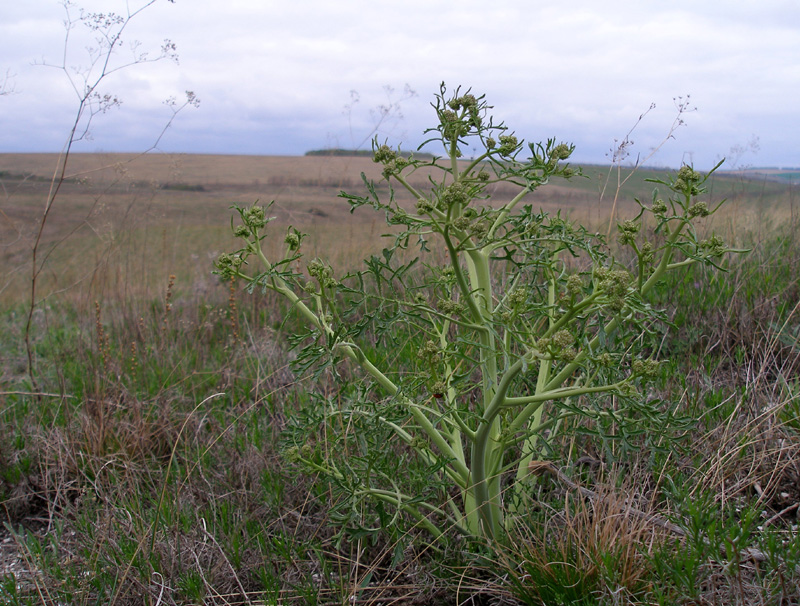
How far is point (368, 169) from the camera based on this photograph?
447 inches

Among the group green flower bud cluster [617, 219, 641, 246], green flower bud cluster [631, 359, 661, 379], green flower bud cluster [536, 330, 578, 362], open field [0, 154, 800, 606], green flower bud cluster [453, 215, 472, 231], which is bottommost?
open field [0, 154, 800, 606]

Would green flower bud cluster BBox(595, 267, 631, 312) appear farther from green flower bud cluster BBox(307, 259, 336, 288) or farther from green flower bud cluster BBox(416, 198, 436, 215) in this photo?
green flower bud cluster BBox(307, 259, 336, 288)

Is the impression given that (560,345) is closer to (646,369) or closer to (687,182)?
(646,369)

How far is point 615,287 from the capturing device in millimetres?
1224

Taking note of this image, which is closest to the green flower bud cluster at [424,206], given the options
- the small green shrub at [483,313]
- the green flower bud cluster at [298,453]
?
the small green shrub at [483,313]

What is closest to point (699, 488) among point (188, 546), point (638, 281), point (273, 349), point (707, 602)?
point (707, 602)

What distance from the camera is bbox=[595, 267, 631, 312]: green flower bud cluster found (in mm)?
1212

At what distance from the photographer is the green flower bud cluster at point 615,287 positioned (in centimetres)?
121

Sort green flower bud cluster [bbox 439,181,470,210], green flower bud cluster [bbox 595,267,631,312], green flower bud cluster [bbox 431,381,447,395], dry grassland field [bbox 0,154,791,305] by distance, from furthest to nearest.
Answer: dry grassland field [bbox 0,154,791,305] < green flower bud cluster [bbox 431,381,447,395] < green flower bud cluster [bbox 439,181,470,210] < green flower bud cluster [bbox 595,267,631,312]

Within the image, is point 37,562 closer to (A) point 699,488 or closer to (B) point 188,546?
(B) point 188,546

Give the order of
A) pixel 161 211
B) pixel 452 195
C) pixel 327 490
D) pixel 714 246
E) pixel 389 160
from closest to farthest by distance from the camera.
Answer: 1. pixel 452 195
2. pixel 714 246
3. pixel 389 160
4. pixel 327 490
5. pixel 161 211

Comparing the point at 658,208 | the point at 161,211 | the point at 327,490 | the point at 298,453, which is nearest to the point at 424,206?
the point at 658,208

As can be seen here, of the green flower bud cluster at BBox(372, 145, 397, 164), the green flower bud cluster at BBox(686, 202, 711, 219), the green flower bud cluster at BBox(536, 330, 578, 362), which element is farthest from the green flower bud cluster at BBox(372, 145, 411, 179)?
the green flower bud cluster at BBox(686, 202, 711, 219)

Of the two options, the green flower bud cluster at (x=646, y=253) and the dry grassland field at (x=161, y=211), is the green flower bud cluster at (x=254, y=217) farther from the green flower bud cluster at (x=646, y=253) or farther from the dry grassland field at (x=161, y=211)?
the green flower bud cluster at (x=646, y=253)
